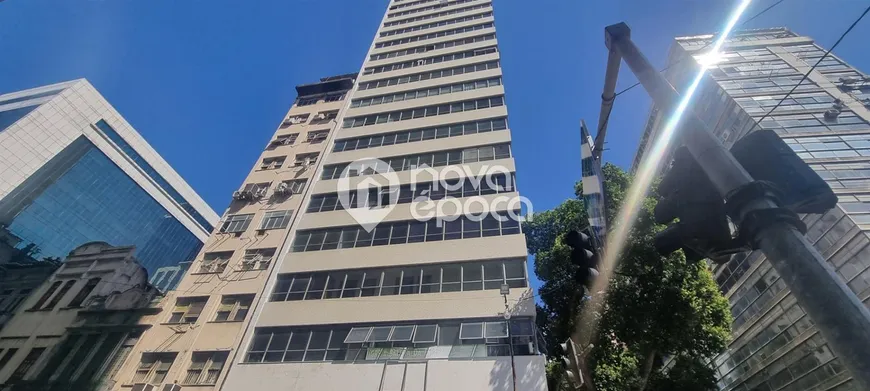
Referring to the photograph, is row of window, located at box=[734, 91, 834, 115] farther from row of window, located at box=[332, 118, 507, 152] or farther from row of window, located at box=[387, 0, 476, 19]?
row of window, located at box=[387, 0, 476, 19]

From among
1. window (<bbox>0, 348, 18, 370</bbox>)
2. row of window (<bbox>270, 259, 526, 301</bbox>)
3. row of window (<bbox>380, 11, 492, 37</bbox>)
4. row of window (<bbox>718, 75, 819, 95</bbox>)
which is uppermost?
row of window (<bbox>380, 11, 492, 37</bbox>)

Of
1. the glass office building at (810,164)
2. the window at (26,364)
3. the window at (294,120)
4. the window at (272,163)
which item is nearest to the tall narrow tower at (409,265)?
the window at (272,163)

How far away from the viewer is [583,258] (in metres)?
3.90

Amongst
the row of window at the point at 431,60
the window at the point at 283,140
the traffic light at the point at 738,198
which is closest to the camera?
the traffic light at the point at 738,198

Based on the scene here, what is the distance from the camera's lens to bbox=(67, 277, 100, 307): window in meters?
20.4

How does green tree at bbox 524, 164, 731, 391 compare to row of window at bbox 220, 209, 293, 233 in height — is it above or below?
below

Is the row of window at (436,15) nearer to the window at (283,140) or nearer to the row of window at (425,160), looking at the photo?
the window at (283,140)

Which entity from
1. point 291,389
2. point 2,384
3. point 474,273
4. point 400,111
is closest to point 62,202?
point 2,384

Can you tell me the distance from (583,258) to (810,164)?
24120 millimetres

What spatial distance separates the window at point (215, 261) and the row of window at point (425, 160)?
729 cm

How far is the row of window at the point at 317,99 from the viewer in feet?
107

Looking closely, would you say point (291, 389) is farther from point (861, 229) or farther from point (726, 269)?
point (726, 269)

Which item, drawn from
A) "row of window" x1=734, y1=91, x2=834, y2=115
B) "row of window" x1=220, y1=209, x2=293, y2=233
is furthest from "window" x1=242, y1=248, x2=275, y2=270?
"row of window" x1=734, y1=91, x2=834, y2=115

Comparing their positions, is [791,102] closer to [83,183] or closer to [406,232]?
[406,232]
